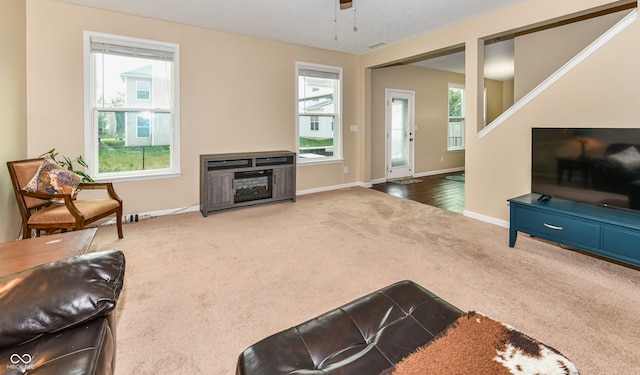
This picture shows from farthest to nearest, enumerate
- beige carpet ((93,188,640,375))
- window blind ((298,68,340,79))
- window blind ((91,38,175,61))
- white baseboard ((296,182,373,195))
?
white baseboard ((296,182,373,195))
window blind ((298,68,340,79))
window blind ((91,38,175,61))
beige carpet ((93,188,640,375))

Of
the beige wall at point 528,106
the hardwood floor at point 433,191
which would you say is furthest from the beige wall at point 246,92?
the hardwood floor at point 433,191

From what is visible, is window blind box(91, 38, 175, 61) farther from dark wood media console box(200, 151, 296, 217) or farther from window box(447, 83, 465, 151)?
window box(447, 83, 465, 151)

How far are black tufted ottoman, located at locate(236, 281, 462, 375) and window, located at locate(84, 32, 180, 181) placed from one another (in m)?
3.98

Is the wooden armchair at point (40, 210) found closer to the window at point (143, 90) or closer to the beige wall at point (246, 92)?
the beige wall at point (246, 92)

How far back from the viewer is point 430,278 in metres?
2.66

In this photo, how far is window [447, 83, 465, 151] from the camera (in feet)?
27.3

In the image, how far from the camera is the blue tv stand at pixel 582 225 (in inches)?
100

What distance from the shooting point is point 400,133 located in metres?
7.54

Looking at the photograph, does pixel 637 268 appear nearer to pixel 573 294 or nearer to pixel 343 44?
pixel 573 294

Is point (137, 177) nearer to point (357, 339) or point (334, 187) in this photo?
point (334, 187)

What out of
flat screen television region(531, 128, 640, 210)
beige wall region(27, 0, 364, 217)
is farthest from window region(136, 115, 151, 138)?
flat screen television region(531, 128, 640, 210)

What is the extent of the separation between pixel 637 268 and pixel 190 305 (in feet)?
12.2

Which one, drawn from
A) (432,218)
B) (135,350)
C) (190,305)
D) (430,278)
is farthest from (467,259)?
(135,350)

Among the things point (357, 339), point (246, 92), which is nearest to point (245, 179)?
point (246, 92)
